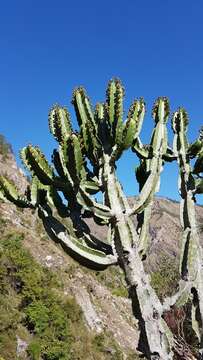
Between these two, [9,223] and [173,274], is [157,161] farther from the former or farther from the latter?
[9,223]

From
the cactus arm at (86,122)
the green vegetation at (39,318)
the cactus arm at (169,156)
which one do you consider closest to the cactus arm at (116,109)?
the cactus arm at (86,122)

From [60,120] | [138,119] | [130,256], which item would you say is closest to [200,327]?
[130,256]

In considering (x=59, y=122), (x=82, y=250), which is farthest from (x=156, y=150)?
(x=82, y=250)

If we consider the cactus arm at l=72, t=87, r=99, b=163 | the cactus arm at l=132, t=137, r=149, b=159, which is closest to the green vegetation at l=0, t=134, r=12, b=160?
the cactus arm at l=72, t=87, r=99, b=163

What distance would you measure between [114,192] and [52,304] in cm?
1155

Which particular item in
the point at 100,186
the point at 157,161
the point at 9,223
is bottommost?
the point at 100,186

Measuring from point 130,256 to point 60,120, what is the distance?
A: 2267 mm

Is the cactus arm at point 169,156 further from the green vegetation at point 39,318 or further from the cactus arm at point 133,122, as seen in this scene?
the green vegetation at point 39,318

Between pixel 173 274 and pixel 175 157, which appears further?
pixel 173 274

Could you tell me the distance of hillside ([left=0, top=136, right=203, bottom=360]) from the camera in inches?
598

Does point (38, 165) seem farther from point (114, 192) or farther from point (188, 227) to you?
point (188, 227)

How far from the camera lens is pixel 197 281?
6.68m

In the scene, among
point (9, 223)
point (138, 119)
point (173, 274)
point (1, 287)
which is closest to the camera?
point (138, 119)

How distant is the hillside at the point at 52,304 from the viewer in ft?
49.8
